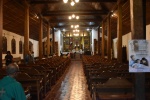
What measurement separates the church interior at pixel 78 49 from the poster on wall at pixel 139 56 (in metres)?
0.02

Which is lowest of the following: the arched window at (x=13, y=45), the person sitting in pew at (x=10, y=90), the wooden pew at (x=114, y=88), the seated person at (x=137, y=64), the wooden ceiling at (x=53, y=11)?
the wooden pew at (x=114, y=88)

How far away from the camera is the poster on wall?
170 inches

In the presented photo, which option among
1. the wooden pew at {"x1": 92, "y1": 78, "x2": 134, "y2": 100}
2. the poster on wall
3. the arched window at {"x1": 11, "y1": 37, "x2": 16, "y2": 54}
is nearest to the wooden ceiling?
the arched window at {"x1": 11, "y1": 37, "x2": 16, "y2": 54}

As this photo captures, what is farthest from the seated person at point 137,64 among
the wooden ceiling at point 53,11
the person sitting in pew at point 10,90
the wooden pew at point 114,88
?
the wooden ceiling at point 53,11

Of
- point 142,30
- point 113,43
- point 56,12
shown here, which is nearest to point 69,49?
point 113,43

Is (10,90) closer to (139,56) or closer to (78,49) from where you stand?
(139,56)

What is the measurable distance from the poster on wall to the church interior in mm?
19

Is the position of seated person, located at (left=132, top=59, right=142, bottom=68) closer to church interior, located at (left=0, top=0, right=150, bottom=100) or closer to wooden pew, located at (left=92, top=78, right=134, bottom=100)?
→ church interior, located at (left=0, top=0, right=150, bottom=100)

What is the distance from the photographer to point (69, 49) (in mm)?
39875

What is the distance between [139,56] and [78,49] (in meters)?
34.6

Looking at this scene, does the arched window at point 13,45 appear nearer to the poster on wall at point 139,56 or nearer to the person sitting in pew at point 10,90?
the poster on wall at point 139,56

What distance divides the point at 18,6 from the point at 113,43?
17112mm

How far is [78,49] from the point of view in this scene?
39.0m

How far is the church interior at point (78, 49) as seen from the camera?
4.71 m
